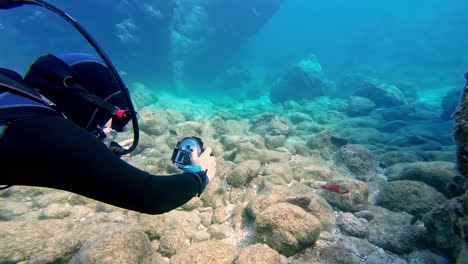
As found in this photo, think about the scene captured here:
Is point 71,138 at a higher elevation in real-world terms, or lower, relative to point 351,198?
lower

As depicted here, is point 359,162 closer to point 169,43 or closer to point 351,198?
point 351,198

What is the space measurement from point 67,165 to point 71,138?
6.3 inches

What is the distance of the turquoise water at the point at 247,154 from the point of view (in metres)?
3.39

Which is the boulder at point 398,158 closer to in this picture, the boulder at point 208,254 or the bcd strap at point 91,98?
the boulder at point 208,254

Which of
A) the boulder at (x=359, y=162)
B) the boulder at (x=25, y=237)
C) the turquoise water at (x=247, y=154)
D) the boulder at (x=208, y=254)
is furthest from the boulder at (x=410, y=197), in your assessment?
the boulder at (x=25, y=237)

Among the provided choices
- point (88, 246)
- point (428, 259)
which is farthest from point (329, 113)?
point (88, 246)

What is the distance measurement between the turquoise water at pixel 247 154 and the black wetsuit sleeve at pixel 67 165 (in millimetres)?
2321

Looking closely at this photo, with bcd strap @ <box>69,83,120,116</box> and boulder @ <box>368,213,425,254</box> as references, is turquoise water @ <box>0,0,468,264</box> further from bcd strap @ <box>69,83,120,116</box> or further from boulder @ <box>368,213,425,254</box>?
bcd strap @ <box>69,83,120,116</box>

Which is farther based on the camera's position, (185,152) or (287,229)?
(287,229)

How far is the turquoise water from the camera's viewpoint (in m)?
3.39

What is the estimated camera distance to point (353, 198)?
468 centimetres

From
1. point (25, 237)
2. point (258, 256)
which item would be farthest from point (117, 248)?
point (258, 256)

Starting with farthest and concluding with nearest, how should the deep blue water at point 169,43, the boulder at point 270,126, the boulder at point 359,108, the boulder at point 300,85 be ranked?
the boulder at point 300,85 < the deep blue water at point 169,43 < the boulder at point 359,108 < the boulder at point 270,126

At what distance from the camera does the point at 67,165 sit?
1.09m
